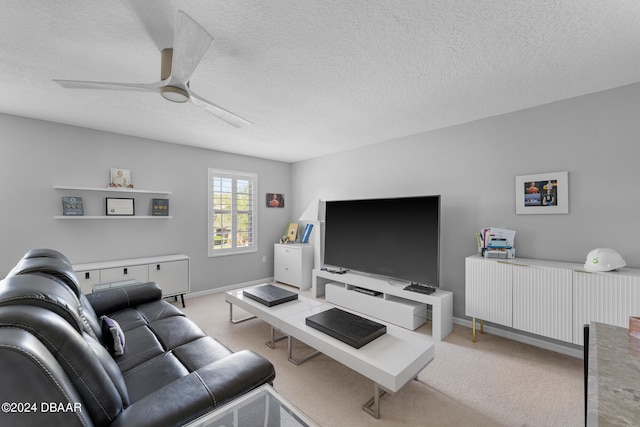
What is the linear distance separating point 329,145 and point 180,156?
2318mm

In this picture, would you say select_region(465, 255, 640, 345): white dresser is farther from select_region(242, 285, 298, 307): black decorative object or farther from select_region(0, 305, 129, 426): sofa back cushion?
select_region(0, 305, 129, 426): sofa back cushion

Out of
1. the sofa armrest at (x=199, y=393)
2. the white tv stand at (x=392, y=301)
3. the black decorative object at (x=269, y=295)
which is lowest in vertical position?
the white tv stand at (x=392, y=301)

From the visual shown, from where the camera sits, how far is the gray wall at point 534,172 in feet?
7.77

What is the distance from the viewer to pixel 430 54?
Result: 6.28ft

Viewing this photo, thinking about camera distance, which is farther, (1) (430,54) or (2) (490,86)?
(2) (490,86)

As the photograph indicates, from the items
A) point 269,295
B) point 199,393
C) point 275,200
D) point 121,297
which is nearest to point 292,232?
point 275,200

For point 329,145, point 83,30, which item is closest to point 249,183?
point 329,145

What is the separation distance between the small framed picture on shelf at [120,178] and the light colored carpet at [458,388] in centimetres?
249

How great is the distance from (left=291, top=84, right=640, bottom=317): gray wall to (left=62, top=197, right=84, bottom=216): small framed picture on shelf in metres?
3.89

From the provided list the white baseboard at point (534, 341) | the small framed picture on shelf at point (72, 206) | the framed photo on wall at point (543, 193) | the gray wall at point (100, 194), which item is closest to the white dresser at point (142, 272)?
the gray wall at point (100, 194)

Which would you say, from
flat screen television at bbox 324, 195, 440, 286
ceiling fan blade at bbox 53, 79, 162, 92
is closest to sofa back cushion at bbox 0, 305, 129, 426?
ceiling fan blade at bbox 53, 79, 162, 92

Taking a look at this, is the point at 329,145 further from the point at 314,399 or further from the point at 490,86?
the point at 314,399

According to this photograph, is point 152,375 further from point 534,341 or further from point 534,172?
point 534,172

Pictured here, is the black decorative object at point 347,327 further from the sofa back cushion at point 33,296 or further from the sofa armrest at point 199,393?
the sofa back cushion at point 33,296
